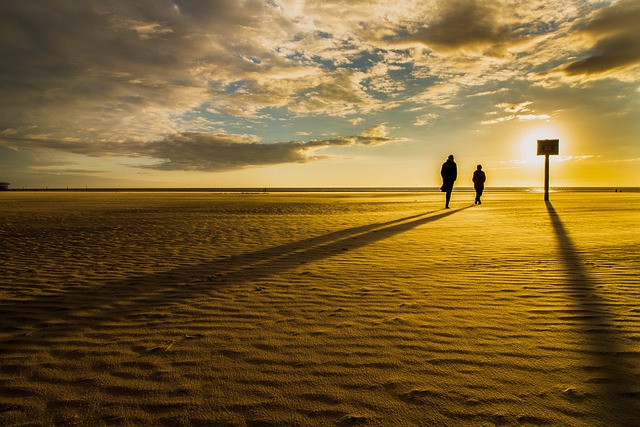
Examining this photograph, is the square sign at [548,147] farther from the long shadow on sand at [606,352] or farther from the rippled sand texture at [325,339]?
the long shadow on sand at [606,352]

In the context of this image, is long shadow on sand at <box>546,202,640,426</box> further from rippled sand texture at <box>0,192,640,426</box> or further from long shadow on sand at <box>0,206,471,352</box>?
long shadow on sand at <box>0,206,471,352</box>

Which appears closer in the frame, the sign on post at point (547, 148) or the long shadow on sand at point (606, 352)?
the long shadow on sand at point (606, 352)

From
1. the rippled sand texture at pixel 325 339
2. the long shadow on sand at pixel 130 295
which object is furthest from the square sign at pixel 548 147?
the long shadow on sand at pixel 130 295

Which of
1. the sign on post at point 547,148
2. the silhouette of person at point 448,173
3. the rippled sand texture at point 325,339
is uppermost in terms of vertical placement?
the sign on post at point 547,148

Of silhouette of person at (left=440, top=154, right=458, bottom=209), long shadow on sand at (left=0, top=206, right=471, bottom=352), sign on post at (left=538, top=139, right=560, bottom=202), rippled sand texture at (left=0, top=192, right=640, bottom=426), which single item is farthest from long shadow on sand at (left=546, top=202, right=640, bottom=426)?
sign on post at (left=538, top=139, right=560, bottom=202)

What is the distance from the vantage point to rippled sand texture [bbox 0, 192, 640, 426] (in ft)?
7.54

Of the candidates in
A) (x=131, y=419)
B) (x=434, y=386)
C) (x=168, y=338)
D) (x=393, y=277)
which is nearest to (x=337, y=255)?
(x=393, y=277)

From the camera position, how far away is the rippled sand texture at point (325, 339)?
230 cm

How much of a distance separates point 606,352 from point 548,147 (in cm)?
2119

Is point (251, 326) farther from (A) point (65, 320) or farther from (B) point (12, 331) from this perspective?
(B) point (12, 331)

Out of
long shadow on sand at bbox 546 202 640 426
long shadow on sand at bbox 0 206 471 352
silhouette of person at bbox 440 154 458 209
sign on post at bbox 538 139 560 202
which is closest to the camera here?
long shadow on sand at bbox 546 202 640 426

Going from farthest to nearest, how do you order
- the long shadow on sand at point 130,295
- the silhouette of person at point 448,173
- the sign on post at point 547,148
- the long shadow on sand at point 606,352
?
1. the sign on post at point 547,148
2. the silhouette of person at point 448,173
3. the long shadow on sand at point 130,295
4. the long shadow on sand at point 606,352

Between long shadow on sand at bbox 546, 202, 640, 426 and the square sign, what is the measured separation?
60.1 ft

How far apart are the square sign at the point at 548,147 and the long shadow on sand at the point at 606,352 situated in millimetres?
18328
